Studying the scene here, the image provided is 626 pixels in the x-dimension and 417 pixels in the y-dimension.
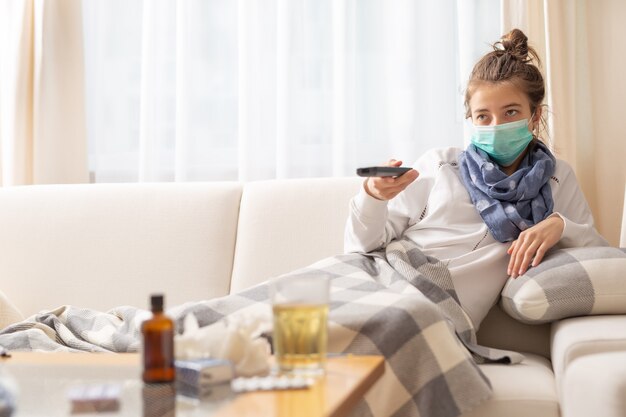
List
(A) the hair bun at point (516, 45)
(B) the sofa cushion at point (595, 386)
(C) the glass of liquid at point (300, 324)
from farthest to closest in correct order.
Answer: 1. (A) the hair bun at point (516, 45)
2. (B) the sofa cushion at point (595, 386)
3. (C) the glass of liquid at point (300, 324)

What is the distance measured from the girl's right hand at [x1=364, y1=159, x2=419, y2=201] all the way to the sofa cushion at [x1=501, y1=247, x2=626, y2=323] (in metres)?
0.32

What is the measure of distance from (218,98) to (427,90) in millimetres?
733

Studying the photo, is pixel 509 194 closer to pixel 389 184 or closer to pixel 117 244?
pixel 389 184

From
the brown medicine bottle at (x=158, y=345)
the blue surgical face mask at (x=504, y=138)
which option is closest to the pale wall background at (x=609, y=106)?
the blue surgical face mask at (x=504, y=138)

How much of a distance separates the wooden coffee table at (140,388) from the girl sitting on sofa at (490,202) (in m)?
0.78

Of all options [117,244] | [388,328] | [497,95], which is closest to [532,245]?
[497,95]

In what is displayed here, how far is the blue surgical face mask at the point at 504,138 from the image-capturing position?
195cm

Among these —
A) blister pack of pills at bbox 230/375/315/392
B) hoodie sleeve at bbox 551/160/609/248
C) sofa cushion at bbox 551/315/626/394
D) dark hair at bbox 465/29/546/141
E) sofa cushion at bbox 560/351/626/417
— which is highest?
dark hair at bbox 465/29/546/141

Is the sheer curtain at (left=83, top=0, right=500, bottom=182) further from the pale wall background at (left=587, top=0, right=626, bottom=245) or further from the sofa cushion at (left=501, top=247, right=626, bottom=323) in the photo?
the sofa cushion at (left=501, top=247, right=626, bottom=323)

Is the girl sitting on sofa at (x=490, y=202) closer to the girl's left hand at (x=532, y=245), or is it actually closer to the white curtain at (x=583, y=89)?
the girl's left hand at (x=532, y=245)

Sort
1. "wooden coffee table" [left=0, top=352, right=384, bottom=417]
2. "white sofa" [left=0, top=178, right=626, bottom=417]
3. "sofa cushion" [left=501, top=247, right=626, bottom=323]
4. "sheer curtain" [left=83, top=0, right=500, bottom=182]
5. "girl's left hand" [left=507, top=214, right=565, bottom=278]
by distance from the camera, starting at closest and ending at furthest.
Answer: "wooden coffee table" [left=0, top=352, right=384, bottom=417], "sofa cushion" [left=501, top=247, right=626, bottom=323], "girl's left hand" [left=507, top=214, right=565, bottom=278], "white sofa" [left=0, top=178, right=626, bottom=417], "sheer curtain" [left=83, top=0, right=500, bottom=182]

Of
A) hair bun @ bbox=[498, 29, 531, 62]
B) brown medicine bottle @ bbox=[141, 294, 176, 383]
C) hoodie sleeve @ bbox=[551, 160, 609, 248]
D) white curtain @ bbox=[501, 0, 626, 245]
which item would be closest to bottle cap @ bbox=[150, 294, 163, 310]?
brown medicine bottle @ bbox=[141, 294, 176, 383]

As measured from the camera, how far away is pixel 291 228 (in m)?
2.17

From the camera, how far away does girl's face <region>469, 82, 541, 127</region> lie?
1.96 meters
